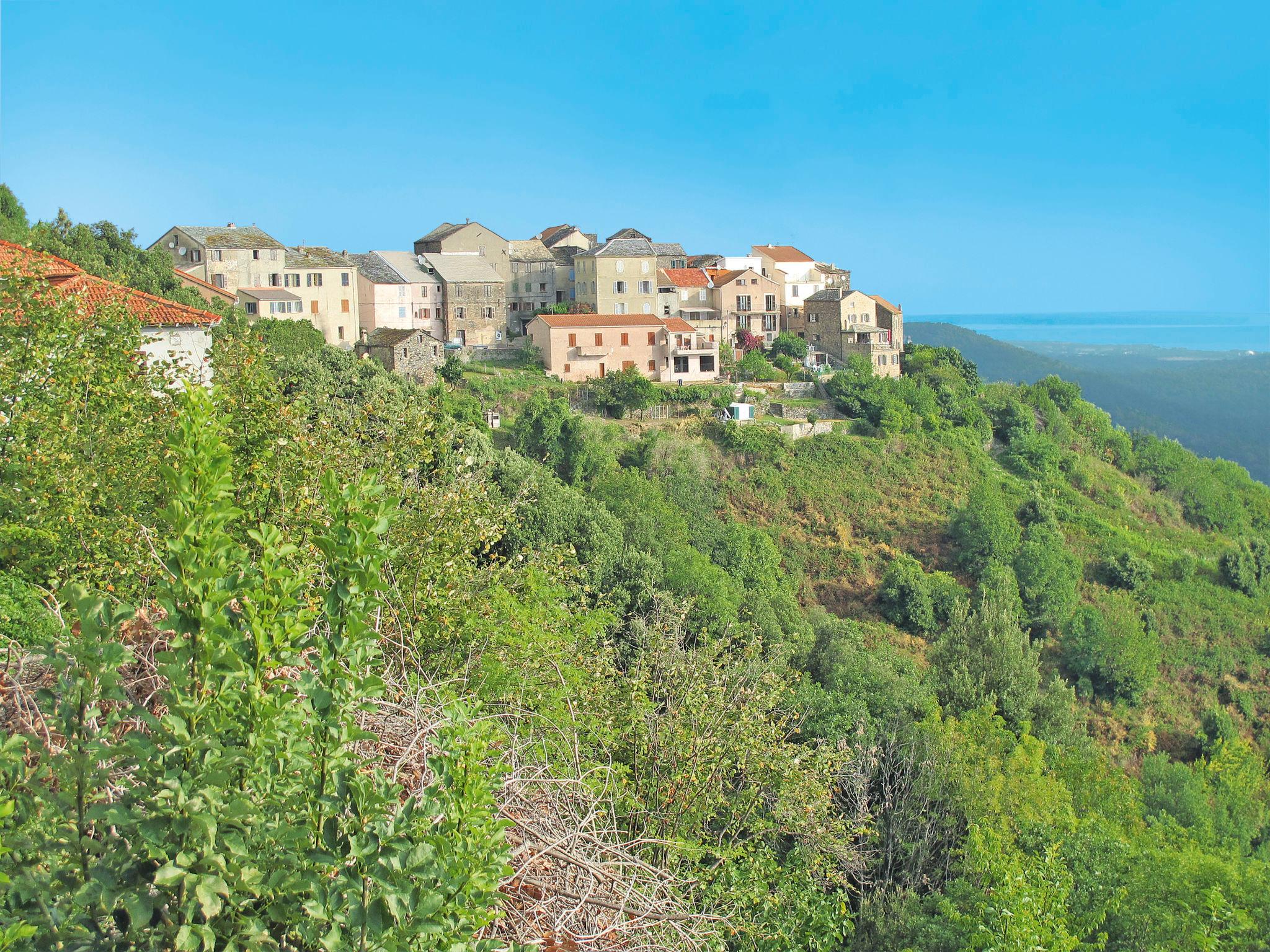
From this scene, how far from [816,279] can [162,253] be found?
1641 inches

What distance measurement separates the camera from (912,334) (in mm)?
177875

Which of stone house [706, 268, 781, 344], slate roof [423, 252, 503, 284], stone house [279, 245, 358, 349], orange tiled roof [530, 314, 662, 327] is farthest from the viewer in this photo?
stone house [706, 268, 781, 344]

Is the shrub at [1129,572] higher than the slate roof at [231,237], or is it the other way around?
the slate roof at [231,237]

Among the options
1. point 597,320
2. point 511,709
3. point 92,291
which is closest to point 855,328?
point 597,320

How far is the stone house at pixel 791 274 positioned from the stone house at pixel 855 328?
1716 mm

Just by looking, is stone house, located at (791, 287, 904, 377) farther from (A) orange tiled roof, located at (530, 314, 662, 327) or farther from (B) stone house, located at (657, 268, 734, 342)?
(A) orange tiled roof, located at (530, 314, 662, 327)

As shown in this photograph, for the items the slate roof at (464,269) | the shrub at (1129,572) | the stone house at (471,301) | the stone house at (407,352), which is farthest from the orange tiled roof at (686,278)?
the shrub at (1129,572)

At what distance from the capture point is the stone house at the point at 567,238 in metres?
69.5

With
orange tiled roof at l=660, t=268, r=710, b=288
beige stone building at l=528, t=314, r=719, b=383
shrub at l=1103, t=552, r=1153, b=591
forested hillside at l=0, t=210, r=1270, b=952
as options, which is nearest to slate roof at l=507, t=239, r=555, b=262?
orange tiled roof at l=660, t=268, r=710, b=288

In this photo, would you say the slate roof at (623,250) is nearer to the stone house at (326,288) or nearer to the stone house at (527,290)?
the stone house at (527,290)

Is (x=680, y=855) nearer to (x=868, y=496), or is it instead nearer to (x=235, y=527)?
(x=235, y=527)

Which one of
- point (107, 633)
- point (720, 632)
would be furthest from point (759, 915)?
point (720, 632)

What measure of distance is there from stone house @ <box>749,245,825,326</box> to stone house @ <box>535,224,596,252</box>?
1162cm

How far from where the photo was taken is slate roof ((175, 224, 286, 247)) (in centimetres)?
5006
